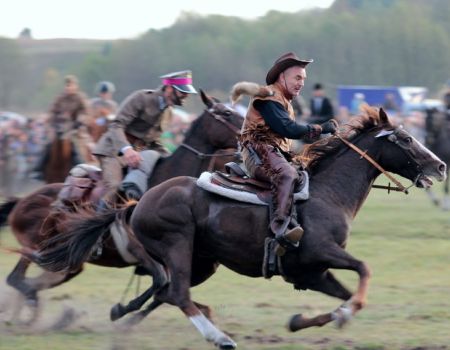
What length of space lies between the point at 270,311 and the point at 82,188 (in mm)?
1995

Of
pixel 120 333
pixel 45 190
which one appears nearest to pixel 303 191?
pixel 120 333

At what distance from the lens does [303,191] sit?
7.28 meters

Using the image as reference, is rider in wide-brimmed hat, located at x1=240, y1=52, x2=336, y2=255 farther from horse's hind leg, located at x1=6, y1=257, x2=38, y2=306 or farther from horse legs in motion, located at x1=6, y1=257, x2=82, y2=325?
horse's hind leg, located at x1=6, y1=257, x2=38, y2=306

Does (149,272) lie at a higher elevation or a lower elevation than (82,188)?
lower

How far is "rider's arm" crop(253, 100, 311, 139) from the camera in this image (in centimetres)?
A: 722

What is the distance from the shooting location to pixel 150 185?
29.1 feet

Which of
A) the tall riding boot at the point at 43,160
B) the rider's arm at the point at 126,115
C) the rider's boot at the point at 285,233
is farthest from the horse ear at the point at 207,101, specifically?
the tall riding boot at the point at 43,160

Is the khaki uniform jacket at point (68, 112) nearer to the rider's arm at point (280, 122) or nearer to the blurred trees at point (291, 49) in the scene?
the rider's arm at point (280, 122)

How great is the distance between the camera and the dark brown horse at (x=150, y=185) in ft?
28.5

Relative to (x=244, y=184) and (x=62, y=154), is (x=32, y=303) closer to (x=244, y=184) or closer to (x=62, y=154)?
(x=244, y=184)

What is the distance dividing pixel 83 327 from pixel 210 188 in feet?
5.87

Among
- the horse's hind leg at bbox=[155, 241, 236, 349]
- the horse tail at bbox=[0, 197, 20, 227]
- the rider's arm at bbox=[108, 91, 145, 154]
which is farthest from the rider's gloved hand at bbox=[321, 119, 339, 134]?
the horse tail at bbox=[0, 197, 20, 227]

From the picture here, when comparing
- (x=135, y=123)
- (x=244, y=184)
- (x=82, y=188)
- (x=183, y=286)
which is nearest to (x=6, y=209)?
(x=82, y=188)

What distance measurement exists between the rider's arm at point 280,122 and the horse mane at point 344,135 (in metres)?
0.36
